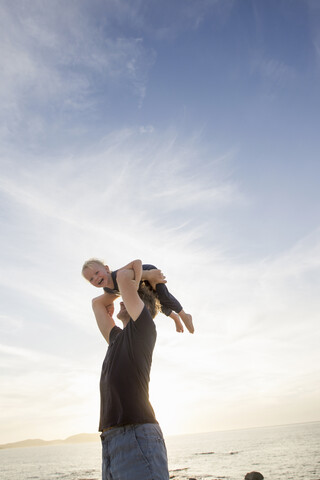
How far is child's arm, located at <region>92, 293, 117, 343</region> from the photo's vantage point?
12.5 ft

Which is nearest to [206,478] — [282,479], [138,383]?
[282,479]

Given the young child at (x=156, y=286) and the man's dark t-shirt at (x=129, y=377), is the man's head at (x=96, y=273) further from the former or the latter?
the man's dark t-shirt at (x=129, y=377)

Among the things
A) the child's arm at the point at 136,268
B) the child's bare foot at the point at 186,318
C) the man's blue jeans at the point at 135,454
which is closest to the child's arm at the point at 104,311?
the child's arm at the point at 136,268

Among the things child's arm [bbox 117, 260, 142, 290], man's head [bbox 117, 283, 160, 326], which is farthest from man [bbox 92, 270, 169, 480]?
man's head [bbox 117, 283, 160, 326]

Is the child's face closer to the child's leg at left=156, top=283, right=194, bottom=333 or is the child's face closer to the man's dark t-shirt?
the child's leg at left=156, top=283, right=194, bottom=333

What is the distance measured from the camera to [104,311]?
3.98 metres

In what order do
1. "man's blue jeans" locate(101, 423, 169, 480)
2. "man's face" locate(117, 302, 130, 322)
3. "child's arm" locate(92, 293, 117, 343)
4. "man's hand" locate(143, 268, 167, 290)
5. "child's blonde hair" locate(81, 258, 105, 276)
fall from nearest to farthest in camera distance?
"man's blue jeans" locate(101, 423, 169, 480), "man's face" locate(117, 302, 130, 322), "child's arm" locate(92, 293, 117, 343), "man's hand" locate(143, 268, 167, 290), "child's blonde hair" locate(81, 258, 105, 276)

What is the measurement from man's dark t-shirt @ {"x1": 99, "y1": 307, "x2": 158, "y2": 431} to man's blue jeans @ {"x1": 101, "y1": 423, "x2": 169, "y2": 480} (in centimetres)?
7

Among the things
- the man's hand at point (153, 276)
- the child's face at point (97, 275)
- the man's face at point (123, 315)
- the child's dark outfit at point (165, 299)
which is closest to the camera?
the man's face at point (123, 315)

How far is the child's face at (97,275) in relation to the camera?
5.61 meters

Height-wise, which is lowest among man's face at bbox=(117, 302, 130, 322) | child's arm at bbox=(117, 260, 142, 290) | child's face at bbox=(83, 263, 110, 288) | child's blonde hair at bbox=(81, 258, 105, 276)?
→ man's face at bbox=(117, 302, 130, 322)

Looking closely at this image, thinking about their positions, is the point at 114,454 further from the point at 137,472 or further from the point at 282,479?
the point at 282,479

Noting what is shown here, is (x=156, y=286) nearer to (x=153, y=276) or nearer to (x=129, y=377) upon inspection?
(x=153, y=276)

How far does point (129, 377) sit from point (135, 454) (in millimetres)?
545
